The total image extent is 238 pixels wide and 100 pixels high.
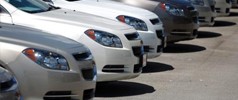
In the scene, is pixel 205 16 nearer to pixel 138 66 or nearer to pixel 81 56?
pixel 138 66

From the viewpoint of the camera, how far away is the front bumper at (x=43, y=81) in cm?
569

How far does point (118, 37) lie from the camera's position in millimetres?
8320

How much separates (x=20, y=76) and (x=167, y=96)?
317 cm

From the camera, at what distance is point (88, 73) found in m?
6.38

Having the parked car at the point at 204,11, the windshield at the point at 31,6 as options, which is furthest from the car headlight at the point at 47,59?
the parked car at the point at 204,11

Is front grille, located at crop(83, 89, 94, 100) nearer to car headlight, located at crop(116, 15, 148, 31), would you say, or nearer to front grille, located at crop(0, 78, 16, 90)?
front grille, located at crop(0, 78, 16, 90)

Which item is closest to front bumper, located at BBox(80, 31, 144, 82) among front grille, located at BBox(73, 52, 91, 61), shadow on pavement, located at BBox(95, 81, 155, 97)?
shadow on pavement, located at BBox(95, 81, 155, 97)

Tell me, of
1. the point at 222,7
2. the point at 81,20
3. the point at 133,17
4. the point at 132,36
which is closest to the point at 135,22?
the point at 133,17

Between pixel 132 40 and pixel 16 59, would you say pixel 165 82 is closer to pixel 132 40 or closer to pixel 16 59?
pixel 132 40

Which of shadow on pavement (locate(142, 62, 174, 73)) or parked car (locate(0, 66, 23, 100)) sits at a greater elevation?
parked car (locate(0, 66, 23, 100))

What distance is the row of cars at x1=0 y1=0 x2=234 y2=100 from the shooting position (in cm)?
572

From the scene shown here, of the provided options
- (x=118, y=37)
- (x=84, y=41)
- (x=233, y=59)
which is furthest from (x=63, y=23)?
(x=233, y=59)

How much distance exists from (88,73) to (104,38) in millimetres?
1806

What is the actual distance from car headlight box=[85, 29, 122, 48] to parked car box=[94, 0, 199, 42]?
4321 millimetres
